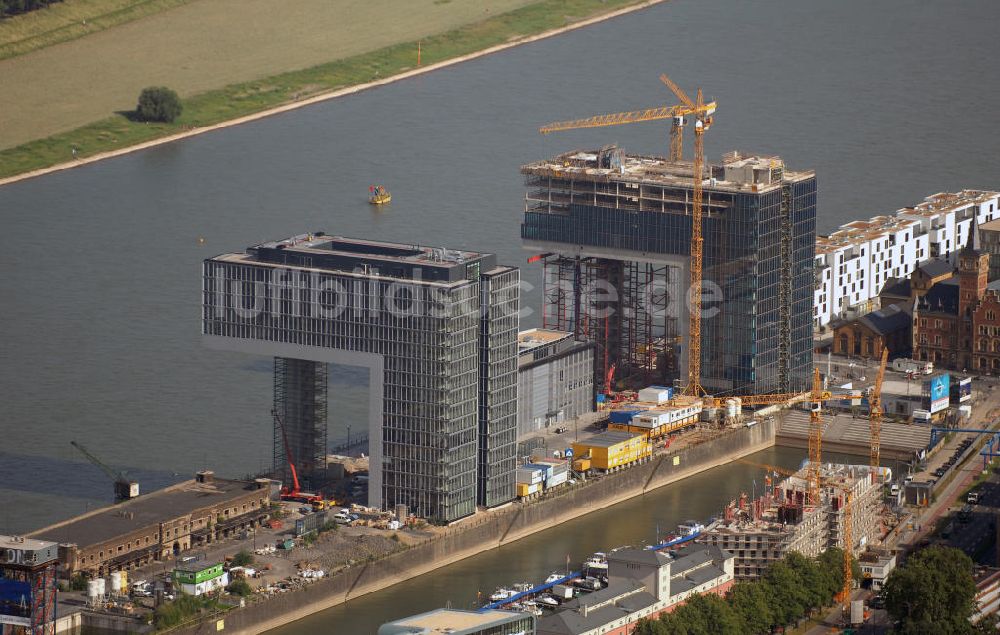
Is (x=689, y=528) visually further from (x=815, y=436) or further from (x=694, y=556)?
(x=815, y=436)

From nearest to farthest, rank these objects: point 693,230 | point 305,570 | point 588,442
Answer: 1. point 305,570
2. point 588,442
3. point 693,230

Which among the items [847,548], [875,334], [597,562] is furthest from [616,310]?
[847,548]

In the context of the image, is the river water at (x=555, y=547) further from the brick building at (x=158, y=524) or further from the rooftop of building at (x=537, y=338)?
the rooftop of building at (x=537, y=338)

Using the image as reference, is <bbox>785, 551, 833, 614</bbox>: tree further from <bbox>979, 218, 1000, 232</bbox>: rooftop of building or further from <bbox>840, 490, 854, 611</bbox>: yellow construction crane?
<bbox>979, 218, 1000, 232</bbox>: rooftop of building

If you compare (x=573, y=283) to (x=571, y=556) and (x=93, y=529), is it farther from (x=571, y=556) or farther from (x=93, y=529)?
(x=93, y=529)

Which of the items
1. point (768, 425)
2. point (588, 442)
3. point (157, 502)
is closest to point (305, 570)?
point (157, 502)

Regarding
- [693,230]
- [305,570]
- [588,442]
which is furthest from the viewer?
[693,230]

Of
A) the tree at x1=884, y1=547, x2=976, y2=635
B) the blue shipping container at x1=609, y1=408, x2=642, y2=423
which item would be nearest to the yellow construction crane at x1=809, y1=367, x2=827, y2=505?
the blue shipping container at x1=609, y1=408, x2=642, y2=423
